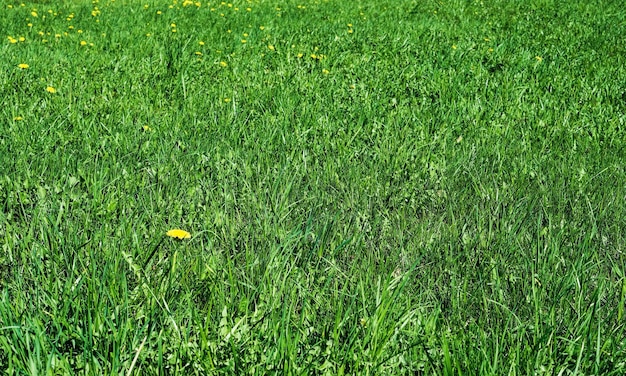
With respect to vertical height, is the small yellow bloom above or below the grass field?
above

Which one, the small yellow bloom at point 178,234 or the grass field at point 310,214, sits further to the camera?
the small yellow bloom at point 178,234

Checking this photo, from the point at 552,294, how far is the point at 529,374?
41 cm

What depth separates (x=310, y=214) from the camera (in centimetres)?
248

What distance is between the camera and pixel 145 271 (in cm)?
211

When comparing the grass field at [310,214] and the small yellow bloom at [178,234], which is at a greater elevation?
the small yellow bloom at [178,234]

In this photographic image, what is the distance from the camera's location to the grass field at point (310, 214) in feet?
5.76

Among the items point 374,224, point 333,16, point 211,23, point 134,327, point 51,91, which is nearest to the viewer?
point 134,327

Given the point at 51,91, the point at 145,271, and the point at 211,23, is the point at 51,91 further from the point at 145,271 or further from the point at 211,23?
the point at 211,23

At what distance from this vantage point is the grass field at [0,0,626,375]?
1756mm

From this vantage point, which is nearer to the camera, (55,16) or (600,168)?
(600,168)

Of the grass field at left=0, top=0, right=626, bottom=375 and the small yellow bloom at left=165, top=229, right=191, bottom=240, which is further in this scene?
the small yellow bloom at left=165, top=229, right=191, bottom=240

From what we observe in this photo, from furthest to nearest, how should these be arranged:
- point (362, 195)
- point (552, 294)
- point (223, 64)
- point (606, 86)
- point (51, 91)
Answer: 1. point (223, 64)
2. point (606, 86)
3. point (51, 91)
4. point (362, 195)
5. point (552, 294)

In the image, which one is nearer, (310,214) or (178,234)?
(178,234)

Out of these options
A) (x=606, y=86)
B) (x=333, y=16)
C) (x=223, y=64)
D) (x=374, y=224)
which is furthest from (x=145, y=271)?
(x=333, y=16)
